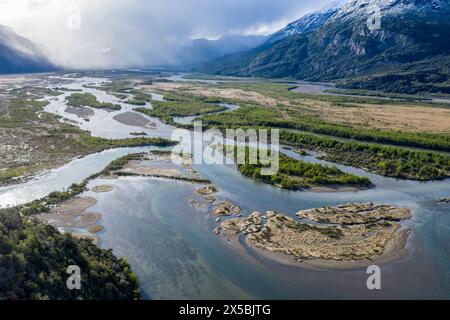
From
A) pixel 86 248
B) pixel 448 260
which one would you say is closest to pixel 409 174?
pixel 448 260

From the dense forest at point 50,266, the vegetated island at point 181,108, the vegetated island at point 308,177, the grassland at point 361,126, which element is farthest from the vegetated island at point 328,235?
the vegetated island at point 181,108

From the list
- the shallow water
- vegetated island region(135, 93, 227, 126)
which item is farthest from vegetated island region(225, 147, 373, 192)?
vegetated island region(135, 93, 227, 126)

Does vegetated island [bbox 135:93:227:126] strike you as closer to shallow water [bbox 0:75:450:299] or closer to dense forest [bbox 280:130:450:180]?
dense forest [bbox 280:130:450:180]

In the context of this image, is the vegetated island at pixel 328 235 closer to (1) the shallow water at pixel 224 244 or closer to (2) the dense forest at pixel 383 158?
(1) the shallow water at pixel 224 244

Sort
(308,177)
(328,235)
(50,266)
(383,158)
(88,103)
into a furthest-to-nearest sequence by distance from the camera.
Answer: (88,103)
(383,158)
(308,177)
(328,235)
(50,266)

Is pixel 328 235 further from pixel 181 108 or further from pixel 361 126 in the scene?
pixel 181 108

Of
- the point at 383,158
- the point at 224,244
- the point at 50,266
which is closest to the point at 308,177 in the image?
the point at 383,158

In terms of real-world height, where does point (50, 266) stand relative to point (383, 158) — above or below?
below
